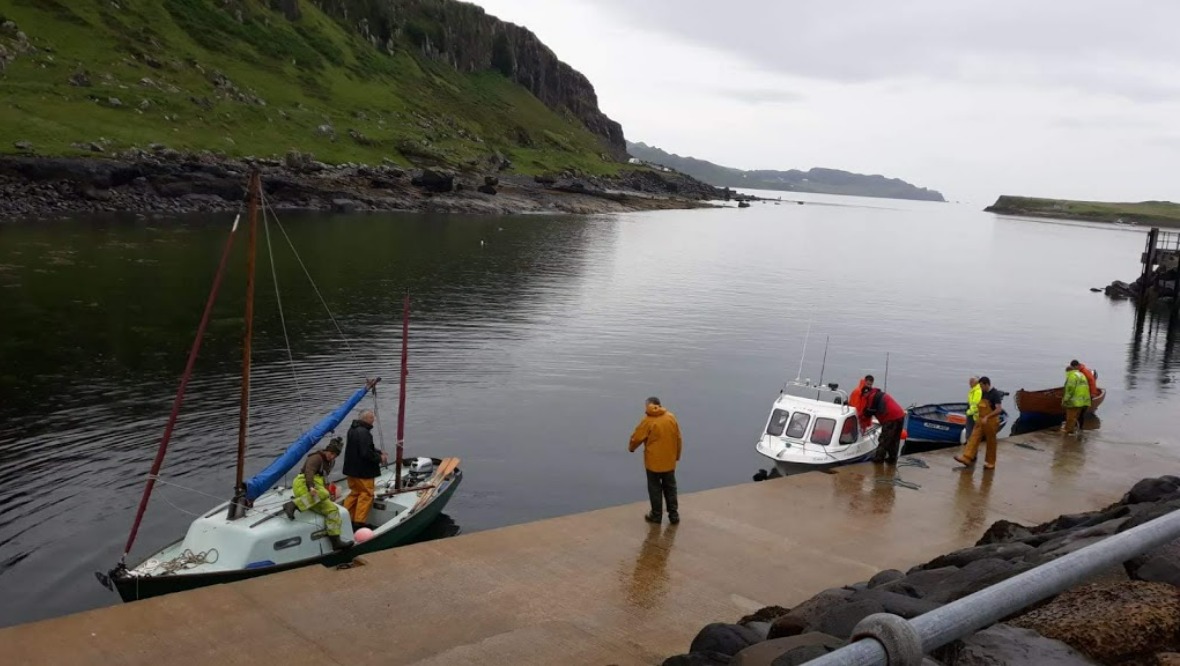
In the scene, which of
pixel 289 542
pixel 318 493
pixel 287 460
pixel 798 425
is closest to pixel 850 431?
pixel 798 425

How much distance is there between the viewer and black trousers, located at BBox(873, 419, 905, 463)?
23.0 metres

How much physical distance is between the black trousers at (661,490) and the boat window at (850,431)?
971 centimetres

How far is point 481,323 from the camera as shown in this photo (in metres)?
47.6

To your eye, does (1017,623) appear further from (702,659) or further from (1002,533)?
(1002,533)

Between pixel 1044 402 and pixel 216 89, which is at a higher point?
pixel 216 89

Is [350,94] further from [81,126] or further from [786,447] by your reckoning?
[786,447]

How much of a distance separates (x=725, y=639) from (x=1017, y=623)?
138 inches

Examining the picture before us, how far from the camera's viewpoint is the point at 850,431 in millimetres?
25281

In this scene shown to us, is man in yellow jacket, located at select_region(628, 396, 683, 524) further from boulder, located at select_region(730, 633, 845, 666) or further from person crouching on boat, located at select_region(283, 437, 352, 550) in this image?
boulder, located at select_region(730, 633, 845, 666)

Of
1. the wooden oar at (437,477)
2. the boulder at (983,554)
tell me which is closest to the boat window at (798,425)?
the wooden oar at (437,477)

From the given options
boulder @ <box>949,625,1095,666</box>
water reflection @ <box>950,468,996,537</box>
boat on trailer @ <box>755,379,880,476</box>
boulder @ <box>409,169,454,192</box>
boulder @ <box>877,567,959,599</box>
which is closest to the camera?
boulder @ <box>949,625,1095,666</box>

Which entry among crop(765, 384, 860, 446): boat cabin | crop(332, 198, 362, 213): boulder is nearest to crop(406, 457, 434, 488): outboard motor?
crop(765, 384, 860, 446): boat cabin

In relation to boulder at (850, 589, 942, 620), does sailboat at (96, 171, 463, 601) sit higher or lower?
lower

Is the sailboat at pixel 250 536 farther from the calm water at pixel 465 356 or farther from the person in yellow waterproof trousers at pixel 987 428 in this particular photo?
the person in yellow waterproof trousers at pixel 987 428
